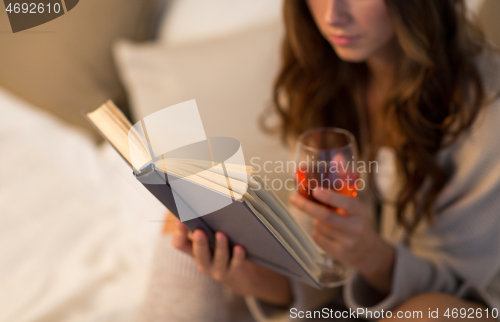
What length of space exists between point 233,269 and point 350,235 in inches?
6.9

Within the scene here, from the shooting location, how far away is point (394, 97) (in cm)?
72

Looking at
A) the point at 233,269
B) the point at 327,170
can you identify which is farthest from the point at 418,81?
the point at 233,269

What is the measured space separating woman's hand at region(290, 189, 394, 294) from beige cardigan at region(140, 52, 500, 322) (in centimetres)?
3

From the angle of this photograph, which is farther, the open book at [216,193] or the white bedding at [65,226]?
the white bedding at [65,226]

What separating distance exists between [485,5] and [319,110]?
409 mm

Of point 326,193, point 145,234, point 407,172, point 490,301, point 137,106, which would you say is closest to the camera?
point 326,193

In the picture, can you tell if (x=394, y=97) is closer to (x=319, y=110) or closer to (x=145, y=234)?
(x=319, y=110)

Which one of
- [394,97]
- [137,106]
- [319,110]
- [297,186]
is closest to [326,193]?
[297,186]

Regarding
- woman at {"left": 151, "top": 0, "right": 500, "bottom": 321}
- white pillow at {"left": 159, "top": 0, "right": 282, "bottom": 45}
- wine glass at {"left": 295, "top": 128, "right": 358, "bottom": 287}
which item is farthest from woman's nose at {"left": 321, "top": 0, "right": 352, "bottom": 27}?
white pillow at {"left": 159, "top": 0, "right": 282, "bottom": 45}

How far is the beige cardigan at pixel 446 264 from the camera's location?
0.65 meters

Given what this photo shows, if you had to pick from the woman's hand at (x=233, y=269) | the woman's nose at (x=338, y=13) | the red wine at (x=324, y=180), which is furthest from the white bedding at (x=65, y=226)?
the woman's nose at (x=338, y=13)

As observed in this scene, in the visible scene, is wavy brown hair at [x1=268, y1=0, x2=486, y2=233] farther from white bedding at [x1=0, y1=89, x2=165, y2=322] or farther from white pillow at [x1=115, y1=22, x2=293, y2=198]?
white bedding at [x1=0, y1=89, x2=165, y2=322]

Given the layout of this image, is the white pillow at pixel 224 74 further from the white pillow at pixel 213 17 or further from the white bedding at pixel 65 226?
the white bedding at pixel 65 226

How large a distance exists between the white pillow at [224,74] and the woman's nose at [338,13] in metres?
0.37
